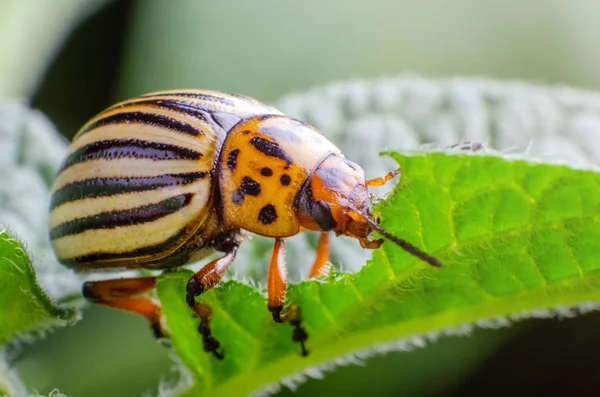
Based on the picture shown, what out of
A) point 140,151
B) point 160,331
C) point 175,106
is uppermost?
point 175,106

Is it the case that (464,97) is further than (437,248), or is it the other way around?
(464,97)

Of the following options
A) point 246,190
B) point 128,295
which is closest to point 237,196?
point 246,190

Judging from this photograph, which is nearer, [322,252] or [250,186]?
[250,186]

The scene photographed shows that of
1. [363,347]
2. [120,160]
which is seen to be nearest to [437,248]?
[363,347]

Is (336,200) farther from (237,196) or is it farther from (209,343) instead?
(209,343)

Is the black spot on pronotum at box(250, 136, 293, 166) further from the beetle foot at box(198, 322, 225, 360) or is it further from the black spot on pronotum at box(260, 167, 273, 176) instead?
the beetle foot at box(198, 322, 225, 360)

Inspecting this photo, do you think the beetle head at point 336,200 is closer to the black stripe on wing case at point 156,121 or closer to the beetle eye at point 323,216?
the beetle eye at point 323,216

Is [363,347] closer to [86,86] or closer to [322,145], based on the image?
[322,145]
